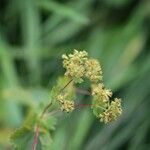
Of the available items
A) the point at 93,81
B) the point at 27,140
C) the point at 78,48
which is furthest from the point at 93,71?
the point at 78,48

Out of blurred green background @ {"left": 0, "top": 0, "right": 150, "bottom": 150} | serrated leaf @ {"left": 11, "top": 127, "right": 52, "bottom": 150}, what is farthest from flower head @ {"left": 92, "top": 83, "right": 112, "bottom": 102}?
blurred green background @ {"left": 0, "top": 0, "right": 150, "bottom": 150}

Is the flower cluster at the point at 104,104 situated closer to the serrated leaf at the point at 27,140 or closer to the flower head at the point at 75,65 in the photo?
the flower head at the point at 75,65

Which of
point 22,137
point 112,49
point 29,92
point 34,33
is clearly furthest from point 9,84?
point 22,137

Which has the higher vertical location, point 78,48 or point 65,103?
point 78,48

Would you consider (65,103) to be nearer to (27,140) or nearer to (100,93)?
(100,93)

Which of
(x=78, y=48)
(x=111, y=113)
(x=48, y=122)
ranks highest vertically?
(x=78, y=48)

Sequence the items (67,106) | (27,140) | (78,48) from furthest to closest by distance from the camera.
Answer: (78,48)
(27,140)
(67,106)
